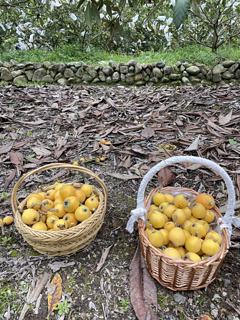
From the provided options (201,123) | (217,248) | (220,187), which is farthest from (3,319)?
(201,123)

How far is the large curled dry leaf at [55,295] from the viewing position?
5.54ft

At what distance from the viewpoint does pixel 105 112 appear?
4.71 meters

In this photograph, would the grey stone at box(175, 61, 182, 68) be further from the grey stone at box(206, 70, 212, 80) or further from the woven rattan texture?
the woven rattan texture

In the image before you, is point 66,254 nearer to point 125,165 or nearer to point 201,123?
point 125,165

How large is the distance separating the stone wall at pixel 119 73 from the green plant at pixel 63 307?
6.93m

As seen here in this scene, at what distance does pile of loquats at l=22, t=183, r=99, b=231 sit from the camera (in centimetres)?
189

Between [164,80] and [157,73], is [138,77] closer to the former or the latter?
[157,73]

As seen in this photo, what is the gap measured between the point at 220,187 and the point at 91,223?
63.2 inches

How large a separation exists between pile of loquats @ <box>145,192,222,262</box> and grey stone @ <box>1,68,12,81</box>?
7720 mm

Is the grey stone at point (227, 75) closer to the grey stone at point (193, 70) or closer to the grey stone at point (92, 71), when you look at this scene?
the grey stone at point (193, 70)

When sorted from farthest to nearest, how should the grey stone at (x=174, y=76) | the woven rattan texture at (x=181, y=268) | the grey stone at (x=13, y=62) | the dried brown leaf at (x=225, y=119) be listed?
the grey stone at (x=13, y=62) → the grey stone at (x=174, y=76) → the dried brown leaf at (x=225, y=119) → the woven rattan texture at (x=181, y=268)

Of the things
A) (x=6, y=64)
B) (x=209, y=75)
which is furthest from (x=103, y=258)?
(x=6, y=64)

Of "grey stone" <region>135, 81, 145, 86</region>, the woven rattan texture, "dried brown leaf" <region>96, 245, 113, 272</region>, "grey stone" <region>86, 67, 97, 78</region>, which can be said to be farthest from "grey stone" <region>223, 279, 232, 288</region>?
"grey stone" <region>86, 67, 97, 78</region>

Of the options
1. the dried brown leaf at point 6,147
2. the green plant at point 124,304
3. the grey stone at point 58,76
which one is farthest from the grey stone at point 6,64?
the green plant at point 124,304
